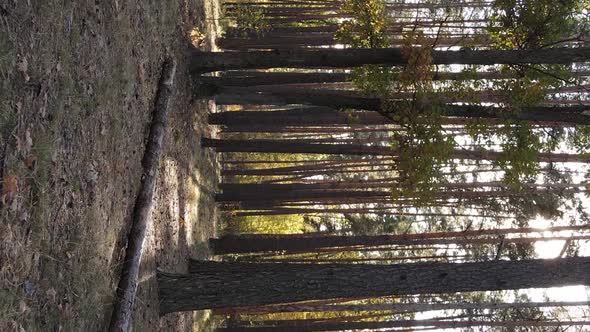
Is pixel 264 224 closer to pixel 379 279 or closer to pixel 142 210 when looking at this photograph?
pixel 142 210

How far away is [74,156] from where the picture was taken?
5105mm

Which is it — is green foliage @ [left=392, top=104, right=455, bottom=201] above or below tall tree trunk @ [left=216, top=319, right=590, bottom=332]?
above

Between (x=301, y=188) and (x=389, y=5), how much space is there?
7.51 m

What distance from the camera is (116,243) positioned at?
613cm

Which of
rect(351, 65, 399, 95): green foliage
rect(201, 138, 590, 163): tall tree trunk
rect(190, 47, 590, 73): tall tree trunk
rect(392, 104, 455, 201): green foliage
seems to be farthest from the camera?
rect(201, 138, 590, 163): tall tree trunk

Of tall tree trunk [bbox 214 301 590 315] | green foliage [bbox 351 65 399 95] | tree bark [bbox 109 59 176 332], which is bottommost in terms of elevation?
tall tree trunk [bbox 214 301 590 315]

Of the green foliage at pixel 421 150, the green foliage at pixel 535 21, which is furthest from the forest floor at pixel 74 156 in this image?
the green foliage at pixel 535 21

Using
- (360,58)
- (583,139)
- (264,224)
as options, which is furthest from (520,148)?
(264,224)

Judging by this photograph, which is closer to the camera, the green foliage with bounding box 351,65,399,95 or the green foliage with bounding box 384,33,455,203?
the green foliage with bounding box 384,33,455,203

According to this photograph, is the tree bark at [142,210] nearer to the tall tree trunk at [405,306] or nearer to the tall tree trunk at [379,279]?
the tall tree trunk at [379,279]

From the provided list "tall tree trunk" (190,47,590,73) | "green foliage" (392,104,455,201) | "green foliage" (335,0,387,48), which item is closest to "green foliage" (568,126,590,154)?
"tall tree trunk" (190,47,590,73)

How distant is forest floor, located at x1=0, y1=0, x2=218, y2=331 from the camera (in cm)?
411

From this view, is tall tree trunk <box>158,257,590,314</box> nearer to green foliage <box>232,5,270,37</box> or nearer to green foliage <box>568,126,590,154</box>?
green foliage <box>568,126,590,154</box>

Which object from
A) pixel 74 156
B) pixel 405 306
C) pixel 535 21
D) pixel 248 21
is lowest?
pixel 405 306
